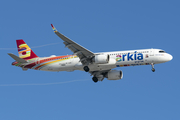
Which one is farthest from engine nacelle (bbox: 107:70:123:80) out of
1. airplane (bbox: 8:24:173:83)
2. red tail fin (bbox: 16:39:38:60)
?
red tail fin (bbox: 16:39:38:60)

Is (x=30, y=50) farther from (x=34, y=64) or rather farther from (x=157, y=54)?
(x=157, y=54)

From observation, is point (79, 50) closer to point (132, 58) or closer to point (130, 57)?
point (130, 57)

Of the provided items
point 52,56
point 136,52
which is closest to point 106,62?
point 136,52

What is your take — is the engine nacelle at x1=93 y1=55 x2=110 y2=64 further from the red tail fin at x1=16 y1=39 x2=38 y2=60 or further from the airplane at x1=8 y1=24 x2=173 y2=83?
the red tail fin at x1=16 y1=39 x2=38 y2=60

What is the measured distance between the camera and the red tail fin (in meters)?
59.1

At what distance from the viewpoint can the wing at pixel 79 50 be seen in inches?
1963

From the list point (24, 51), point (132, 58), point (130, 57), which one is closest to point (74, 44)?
point (130, 57)

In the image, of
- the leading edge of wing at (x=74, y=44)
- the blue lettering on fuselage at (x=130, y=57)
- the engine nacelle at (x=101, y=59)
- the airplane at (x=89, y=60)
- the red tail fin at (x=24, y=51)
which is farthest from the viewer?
the red tail fin at (x=24, y=51)

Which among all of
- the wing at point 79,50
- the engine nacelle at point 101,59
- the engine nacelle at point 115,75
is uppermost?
the wing at point 79,50

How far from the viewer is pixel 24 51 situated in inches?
2349

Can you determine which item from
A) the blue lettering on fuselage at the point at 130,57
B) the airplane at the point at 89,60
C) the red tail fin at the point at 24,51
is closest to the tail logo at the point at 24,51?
the red tail fin at the point at 24,51

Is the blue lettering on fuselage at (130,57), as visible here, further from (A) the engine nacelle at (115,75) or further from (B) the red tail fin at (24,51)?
(B) the red tail fin at (24,51)

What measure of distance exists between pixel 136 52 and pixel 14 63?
2155 centimetres

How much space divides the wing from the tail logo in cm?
1093
